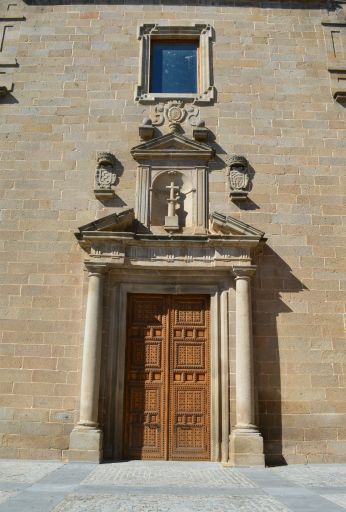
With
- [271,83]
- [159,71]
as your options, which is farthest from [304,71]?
[159,71]

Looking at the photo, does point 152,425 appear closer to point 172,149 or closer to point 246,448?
point 246,448

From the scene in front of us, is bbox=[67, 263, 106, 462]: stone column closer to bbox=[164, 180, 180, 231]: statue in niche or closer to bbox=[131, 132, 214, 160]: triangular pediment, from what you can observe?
bbox=[164, 180, 180, 231]: statue in niche

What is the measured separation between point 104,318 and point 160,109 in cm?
420

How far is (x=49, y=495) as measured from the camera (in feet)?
15.9

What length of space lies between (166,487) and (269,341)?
3.40 metres

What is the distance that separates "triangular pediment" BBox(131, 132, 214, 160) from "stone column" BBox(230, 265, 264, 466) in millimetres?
2368

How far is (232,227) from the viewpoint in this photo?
829cm

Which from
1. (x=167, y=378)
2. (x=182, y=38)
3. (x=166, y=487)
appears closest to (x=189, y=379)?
(x=167, y=378)

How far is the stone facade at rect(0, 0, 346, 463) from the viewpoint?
Answer: 315 inches

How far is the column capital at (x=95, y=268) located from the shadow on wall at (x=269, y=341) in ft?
8.48

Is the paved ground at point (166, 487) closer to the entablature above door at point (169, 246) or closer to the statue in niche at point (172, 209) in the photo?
the entablature above door at point (169, 246)

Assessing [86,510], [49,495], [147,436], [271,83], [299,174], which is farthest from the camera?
[271,83]

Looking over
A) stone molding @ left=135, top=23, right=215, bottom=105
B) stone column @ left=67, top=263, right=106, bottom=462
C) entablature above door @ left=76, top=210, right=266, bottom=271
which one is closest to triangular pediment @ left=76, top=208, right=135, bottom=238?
entablature above door @ left=76, top=210, right=266, bottom=271

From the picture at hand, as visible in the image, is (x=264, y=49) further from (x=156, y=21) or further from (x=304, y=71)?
(x=156, y=21)
